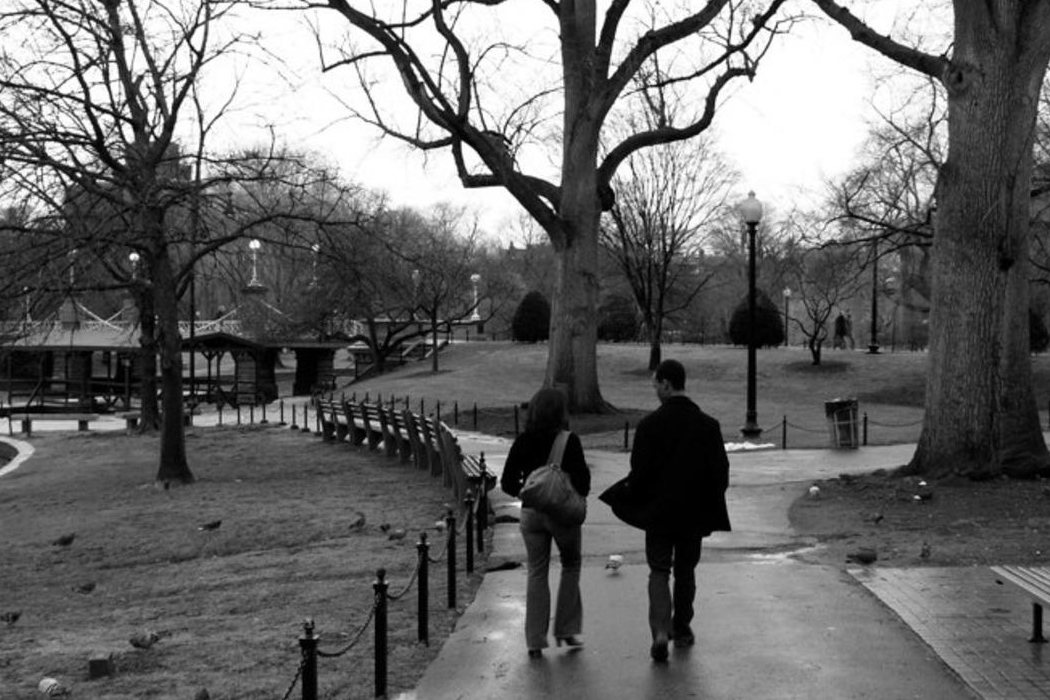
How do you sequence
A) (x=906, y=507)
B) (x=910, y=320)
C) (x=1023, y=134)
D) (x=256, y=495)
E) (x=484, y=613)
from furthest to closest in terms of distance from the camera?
1. (x=910, y=320)
2. (x=256, y=495)
3. (x=1023, y=134)
4. (x=906, y=507)
5. (x=484, y=613)

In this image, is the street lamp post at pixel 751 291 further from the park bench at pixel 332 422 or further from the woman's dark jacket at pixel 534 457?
the woman's dark jacket at pixel 534 457

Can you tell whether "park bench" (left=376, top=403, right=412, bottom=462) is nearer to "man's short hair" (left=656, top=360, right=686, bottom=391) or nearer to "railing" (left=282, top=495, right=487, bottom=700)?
"railing" (left=282, top=495, right=487, bottom=700)

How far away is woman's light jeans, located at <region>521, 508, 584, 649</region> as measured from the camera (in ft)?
25.9

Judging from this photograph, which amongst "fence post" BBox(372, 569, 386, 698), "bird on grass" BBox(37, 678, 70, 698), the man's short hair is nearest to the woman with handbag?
the man's short hair

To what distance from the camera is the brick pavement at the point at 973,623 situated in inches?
288

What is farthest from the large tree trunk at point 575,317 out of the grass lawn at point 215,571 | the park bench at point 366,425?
the grass lawn at point 215,571

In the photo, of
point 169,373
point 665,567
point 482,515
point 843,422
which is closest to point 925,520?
point 482,515

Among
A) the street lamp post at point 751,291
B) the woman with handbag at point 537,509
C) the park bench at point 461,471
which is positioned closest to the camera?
the woman with handbag at point 537,509

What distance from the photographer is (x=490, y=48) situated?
29.4m

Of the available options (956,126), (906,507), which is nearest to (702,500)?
(906,507)

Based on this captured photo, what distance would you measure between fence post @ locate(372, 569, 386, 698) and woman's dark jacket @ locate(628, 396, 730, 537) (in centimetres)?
178

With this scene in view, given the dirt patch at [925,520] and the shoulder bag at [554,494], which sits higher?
the shoulder bag at [554,494]

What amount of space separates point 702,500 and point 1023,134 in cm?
1012

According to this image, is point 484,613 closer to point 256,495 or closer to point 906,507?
point 906,507
